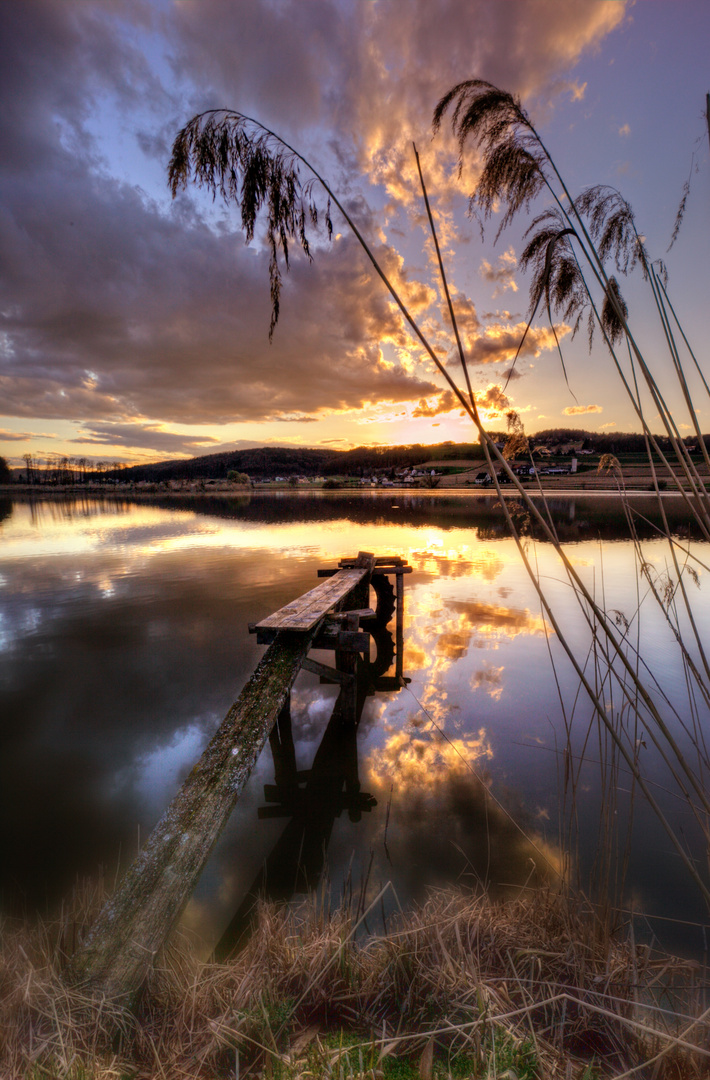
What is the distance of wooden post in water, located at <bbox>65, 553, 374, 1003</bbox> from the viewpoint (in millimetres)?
2033

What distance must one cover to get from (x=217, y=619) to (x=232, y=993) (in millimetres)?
8393

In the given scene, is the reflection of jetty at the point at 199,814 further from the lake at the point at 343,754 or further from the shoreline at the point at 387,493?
the shoreline at the point at 387,493

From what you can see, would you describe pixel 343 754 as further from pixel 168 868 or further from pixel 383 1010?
pixel 383 1010

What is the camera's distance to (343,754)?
17.0 ft

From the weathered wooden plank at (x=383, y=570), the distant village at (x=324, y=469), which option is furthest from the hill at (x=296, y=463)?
the weathered wooden plank at (x=383, y=570)

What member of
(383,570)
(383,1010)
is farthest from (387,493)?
(383,1010)

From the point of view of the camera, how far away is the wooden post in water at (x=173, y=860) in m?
2.03

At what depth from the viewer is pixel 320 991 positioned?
204 cm

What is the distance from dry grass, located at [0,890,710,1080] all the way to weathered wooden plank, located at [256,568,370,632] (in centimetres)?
275

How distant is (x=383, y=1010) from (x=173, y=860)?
1.30 m

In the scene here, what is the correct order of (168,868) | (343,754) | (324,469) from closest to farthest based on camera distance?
(168,868), (343,754), (324,469)

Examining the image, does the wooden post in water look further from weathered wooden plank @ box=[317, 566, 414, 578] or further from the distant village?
the distant village

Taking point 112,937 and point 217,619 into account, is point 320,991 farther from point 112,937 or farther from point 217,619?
point 217,619

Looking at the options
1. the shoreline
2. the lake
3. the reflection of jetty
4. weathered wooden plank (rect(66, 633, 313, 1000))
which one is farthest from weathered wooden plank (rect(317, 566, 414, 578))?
the shoreline
